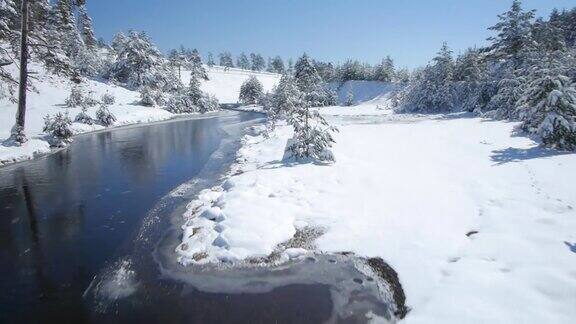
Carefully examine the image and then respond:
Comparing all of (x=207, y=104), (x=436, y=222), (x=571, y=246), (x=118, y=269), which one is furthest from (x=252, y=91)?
(x=571, y=246)

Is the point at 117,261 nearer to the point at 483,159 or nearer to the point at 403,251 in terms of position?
the point at 403,251

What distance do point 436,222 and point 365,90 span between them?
97870 millimetres

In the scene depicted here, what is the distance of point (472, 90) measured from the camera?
54031mm

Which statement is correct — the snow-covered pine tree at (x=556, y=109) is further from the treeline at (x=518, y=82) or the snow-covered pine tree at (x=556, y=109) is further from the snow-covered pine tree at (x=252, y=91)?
the snow-covered pine tree at (x=252, y=91)

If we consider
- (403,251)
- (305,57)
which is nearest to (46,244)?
(403,251)

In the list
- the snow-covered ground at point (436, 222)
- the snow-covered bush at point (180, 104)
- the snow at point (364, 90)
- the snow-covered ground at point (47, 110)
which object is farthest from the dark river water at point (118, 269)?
the snow at point (364, 90)

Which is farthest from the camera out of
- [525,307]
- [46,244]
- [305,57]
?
[305,57]

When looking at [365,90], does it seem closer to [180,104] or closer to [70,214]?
[180,104]

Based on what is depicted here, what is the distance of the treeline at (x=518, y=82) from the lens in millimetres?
17188

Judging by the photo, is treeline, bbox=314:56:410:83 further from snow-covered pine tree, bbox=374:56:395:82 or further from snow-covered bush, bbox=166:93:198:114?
snow-covered bush, bbox=166:93:198:114

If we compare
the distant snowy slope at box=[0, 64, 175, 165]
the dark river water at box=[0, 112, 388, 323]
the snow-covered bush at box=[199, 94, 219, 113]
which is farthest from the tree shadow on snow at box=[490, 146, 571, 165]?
the snow-covered bush at box=[199, 94, 219, 113]

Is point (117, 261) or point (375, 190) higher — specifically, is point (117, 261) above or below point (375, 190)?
below

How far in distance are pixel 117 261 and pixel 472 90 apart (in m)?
56.3

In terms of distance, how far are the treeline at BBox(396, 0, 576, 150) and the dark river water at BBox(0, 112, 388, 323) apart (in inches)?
574
